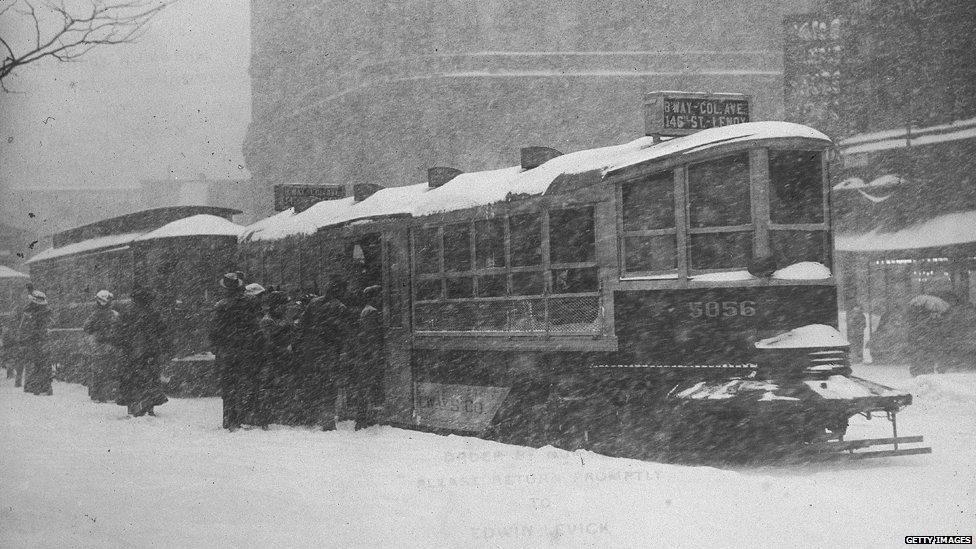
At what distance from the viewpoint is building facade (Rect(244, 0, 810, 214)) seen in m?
26.7

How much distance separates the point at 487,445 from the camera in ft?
30.0

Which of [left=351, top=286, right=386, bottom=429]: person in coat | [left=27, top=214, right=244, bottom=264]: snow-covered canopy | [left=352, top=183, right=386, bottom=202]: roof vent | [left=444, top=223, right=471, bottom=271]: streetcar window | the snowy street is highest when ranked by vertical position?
[left=352, top=183, right=386, bottom=202]: roof vent

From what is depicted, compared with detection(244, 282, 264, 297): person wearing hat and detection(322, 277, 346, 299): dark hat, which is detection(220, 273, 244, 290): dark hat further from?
detection(322, 277, 346, 299): dark hat

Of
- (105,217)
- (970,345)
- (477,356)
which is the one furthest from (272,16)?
(970,345)

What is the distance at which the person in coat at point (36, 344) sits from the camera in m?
15.1

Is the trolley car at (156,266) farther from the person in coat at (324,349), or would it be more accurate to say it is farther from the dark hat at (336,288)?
the dark hat at (336,288)

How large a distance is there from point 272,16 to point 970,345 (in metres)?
16.2

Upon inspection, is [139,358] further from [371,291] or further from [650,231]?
[650,231]

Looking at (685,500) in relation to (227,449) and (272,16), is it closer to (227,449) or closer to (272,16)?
(227,449)

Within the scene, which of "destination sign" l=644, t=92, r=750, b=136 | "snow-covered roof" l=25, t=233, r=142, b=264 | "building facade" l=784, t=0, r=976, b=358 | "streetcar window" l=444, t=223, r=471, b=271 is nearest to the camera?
"destination sign" l=644, t=92, r=750, b=136

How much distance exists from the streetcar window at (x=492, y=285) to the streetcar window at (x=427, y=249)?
67 centimetres

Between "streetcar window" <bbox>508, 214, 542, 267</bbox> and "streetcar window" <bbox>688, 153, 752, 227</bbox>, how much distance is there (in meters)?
1.78

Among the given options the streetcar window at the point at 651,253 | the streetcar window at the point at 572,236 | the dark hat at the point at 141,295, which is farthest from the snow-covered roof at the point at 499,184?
the dark hat at the point at 141,295

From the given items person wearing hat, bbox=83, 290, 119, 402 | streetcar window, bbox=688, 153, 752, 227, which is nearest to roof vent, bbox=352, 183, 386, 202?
person wearing hat, bbox=83, 290, 119, 402
